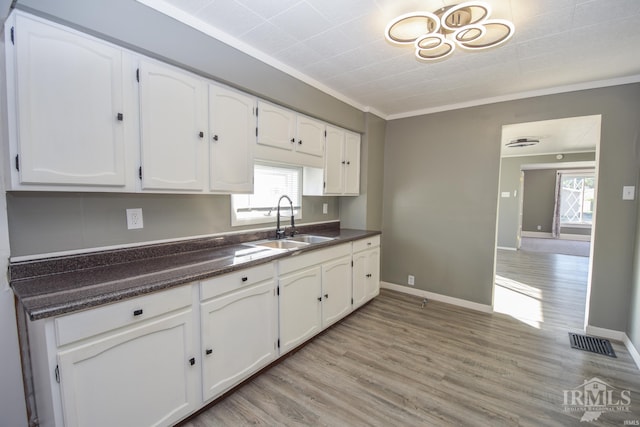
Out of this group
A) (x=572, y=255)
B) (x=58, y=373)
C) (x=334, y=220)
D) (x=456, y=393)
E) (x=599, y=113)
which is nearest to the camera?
(x=58, y=373)

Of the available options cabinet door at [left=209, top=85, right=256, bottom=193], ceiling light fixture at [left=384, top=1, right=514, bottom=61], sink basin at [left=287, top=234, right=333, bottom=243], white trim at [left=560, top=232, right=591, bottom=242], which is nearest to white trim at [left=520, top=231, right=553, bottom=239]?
white trim at [left=560, top=232, right=591, bottom=242]

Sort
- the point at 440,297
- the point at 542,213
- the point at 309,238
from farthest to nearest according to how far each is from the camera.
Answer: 1. the point at 542,213
2. the point at 440,297
3. the point at 309,238

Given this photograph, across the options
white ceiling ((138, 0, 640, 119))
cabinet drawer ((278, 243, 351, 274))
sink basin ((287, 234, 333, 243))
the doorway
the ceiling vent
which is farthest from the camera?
the ceiling vent

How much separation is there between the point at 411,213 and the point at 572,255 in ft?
17.3

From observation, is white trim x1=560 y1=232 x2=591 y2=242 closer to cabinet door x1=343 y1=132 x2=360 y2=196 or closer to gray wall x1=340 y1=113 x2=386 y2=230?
gray wall x1=340 y1=113 x2=386 y2=230

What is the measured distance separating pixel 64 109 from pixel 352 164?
2.62 metres

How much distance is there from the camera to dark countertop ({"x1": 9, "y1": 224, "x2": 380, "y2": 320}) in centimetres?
111

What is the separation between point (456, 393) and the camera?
72.6 inches

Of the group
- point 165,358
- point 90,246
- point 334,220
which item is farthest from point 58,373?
point 334,220

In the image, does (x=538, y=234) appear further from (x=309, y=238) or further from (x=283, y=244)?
(x=283, y=244)

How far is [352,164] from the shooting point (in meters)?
3.35

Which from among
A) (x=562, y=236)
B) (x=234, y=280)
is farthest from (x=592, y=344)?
(x=562, y=236)

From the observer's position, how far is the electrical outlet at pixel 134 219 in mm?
1741

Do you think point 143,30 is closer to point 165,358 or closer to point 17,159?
point 17,159
